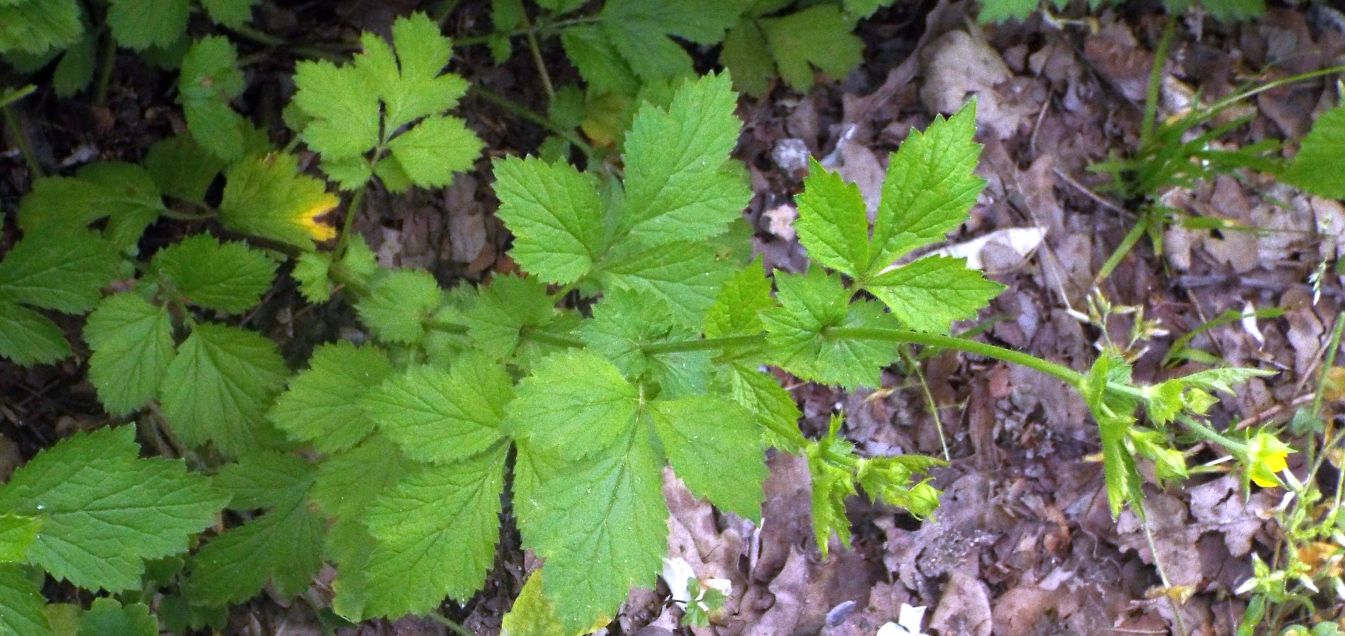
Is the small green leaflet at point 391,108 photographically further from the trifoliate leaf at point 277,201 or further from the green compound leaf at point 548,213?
the green compound leaf at point 548,213

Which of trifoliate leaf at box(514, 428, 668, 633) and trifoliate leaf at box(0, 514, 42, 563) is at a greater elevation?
trifoliate leaf at box(0, 514, 42, 563)

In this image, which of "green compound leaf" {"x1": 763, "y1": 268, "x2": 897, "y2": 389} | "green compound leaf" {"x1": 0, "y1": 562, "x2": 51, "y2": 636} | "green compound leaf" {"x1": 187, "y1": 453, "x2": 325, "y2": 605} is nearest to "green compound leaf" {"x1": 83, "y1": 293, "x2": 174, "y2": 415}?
"green compound leaf" {"x1": 187, "y1": 453, "x2": 325, "y2": 605}

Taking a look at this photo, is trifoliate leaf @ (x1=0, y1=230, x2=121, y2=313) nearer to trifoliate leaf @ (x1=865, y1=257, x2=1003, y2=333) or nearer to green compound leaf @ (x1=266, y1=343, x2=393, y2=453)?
green compound leaf @ (x1=266, y1=343, x2=393, y2=453)

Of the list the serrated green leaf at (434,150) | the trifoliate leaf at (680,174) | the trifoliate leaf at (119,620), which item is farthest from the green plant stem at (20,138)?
the trifoliate leaf at (680,174)

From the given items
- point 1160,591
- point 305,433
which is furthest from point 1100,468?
point 305,433

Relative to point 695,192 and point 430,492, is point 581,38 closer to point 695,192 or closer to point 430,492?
point 695,192

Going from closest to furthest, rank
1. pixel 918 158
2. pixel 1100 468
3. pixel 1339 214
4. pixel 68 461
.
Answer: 1. pixel 918 158
2. pixel 68 461
3. pixel 1100 468
4. pixel 1339 214
